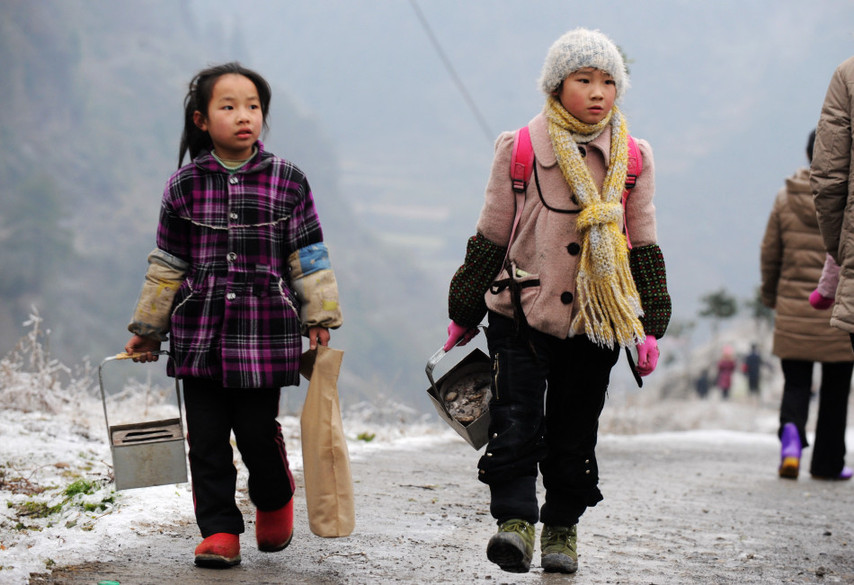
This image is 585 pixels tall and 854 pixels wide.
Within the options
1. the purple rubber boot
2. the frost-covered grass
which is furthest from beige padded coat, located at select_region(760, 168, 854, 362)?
the frost-covered grass

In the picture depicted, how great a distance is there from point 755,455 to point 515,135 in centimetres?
714

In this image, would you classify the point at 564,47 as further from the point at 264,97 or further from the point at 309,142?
the point at 309,142

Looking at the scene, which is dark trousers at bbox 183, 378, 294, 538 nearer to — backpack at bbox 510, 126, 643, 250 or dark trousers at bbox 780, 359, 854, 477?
backpack at bbox 510, 126, 643, 250

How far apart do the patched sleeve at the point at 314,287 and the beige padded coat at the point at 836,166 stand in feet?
6.71

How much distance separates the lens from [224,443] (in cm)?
390

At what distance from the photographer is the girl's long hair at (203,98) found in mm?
3962

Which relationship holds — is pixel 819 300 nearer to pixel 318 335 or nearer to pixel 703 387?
pixel 318 335

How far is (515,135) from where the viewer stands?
3844 millimetres

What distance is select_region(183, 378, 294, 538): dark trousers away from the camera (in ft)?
12.6

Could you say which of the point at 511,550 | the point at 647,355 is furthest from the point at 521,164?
the point at 511,550

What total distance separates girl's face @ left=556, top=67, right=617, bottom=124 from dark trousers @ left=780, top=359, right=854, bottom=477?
4.17m

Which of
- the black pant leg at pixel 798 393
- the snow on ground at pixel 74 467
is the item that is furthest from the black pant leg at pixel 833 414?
the snow on ground at pixel 74 467

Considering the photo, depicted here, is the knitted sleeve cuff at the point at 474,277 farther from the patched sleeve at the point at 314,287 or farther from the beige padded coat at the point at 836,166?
the beige padded coat at the point at 836,166

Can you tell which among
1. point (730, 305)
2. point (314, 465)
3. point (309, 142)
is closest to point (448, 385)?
point (314, 465)
